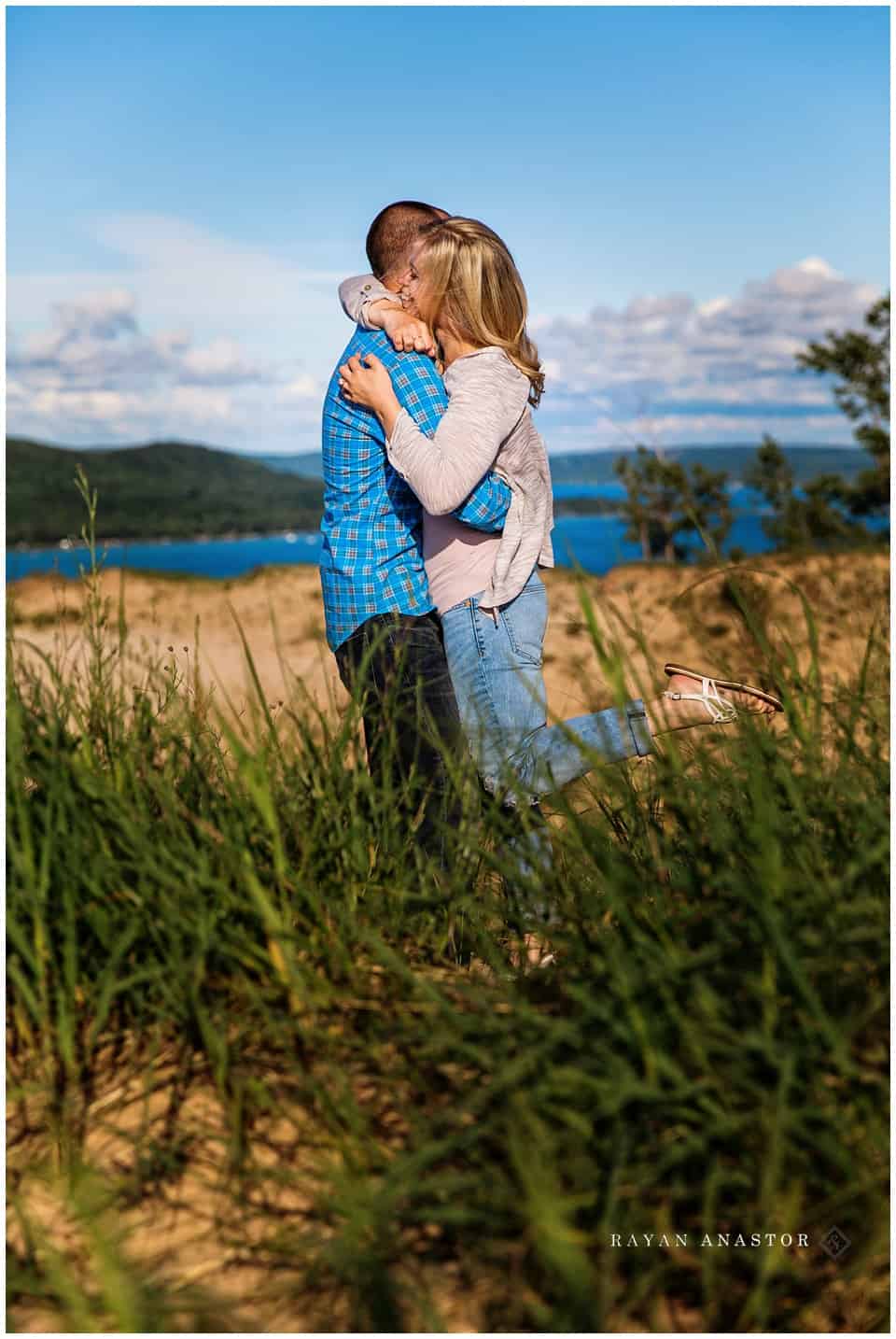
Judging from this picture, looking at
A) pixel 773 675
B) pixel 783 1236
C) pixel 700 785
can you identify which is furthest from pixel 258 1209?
pixel 773 675

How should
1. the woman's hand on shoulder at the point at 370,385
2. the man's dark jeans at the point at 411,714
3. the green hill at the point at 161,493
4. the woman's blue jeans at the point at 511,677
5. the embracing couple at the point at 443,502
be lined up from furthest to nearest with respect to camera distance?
the green hill at the point at 161,493
the woman's hand on shoulder at the point at 370,385
the embracing couple at the point at 443,502
the woman's blue jeans at the point at 511,677
the man's dark jeans at the point at 411,714

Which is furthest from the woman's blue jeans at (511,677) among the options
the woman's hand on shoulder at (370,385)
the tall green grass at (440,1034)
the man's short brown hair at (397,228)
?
the man's short brown hair at (397,228)

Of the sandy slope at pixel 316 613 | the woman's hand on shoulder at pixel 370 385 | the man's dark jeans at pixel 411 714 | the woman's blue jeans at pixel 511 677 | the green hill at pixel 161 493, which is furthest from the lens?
the green hill at pixel 161 493

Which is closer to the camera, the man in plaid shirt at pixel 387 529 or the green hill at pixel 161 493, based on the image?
the man in plaid shirt at pixel 387 529

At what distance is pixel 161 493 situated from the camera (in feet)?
431

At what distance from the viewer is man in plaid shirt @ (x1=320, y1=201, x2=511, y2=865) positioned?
3160 millimetres

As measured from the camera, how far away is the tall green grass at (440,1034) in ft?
5.44

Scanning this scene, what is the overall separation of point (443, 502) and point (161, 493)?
5276 inches

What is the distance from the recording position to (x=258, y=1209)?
192 cm

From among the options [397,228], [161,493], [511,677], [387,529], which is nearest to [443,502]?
[387,529]

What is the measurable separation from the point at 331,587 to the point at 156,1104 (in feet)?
5.18

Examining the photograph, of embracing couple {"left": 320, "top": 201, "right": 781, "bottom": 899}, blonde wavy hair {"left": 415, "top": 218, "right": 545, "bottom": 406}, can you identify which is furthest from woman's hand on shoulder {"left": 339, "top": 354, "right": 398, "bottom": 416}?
blonde wavy hair {"left": 415, "top": 218, "right": 545, "bottom": 406}

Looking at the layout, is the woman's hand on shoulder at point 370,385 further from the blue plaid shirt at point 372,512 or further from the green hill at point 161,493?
the green hill at point 161,493

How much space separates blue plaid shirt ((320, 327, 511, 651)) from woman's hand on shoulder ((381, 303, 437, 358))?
3 cm
